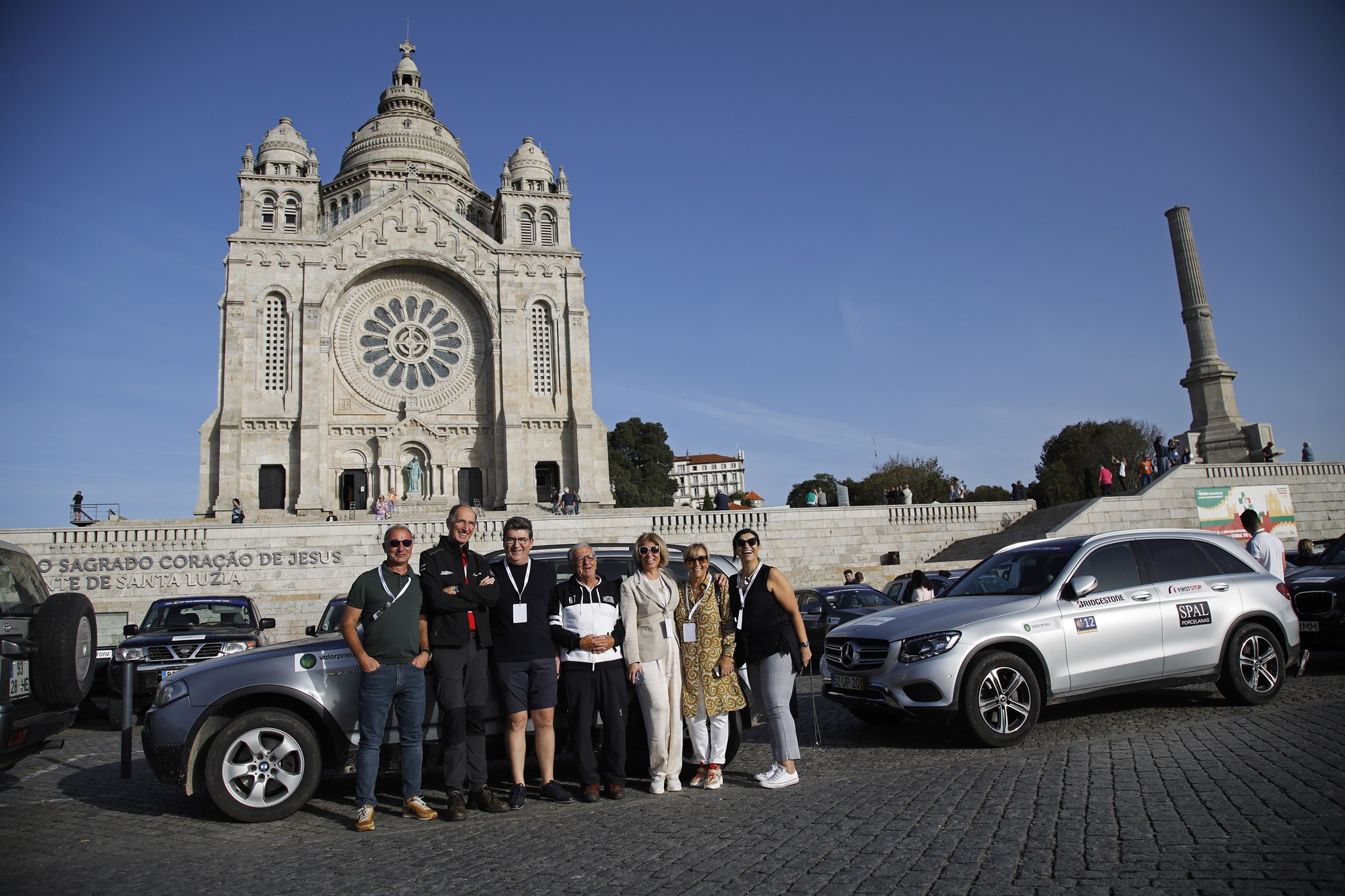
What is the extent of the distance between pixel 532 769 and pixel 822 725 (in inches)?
120

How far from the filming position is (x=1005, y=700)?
6637 millimetres

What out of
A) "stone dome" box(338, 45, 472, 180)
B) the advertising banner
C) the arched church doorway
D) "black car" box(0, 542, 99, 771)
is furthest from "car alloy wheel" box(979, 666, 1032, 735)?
"stone dome" box(338, 45, 472, 180)

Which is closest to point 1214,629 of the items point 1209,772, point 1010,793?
point 1209,772

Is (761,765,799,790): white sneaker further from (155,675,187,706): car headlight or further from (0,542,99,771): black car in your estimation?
(0,542,99,771): black car

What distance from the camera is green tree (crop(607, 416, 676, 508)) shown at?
61.5m

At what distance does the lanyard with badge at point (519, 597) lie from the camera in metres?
5.63

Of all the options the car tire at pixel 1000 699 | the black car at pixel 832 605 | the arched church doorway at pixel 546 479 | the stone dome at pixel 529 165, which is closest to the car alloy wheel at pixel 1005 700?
the car tire at pixel 1000 699

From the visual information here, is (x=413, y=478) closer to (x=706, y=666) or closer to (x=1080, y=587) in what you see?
(x=706, y=666)

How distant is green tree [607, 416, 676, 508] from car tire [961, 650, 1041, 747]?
5325cm

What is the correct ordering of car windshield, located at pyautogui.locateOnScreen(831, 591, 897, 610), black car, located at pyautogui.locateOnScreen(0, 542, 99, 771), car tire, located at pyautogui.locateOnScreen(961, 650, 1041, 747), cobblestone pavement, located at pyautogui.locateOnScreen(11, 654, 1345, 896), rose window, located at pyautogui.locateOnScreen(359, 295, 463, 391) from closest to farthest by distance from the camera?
cobblestone pavement, located at pyautogui.locateOnScreen(11, 654, 1345, 896) → black car, located at pyautogui.locateOnScreen(0, 542, 99, 771) → car tire, located at pyautogui.locateOnScreen(961, 650, 1041, 747) → car windshield, located at pyautogui.locateOnScreen(831, 591, 897, 610) → rose window, located at pyautogui.locateOnScreen(359, 295, 463, 391)

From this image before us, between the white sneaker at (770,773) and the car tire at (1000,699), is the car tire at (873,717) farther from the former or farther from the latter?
the white sneaker at (770,773)

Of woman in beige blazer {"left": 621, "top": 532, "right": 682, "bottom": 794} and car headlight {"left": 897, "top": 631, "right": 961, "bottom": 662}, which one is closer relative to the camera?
woman in beige blazer {"left": 621, "top": 532, "right": 682, "bottom": 794}

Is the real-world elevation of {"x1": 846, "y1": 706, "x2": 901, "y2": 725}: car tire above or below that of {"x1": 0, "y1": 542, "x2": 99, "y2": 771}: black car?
below

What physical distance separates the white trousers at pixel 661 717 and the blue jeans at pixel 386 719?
1522 millimetres
